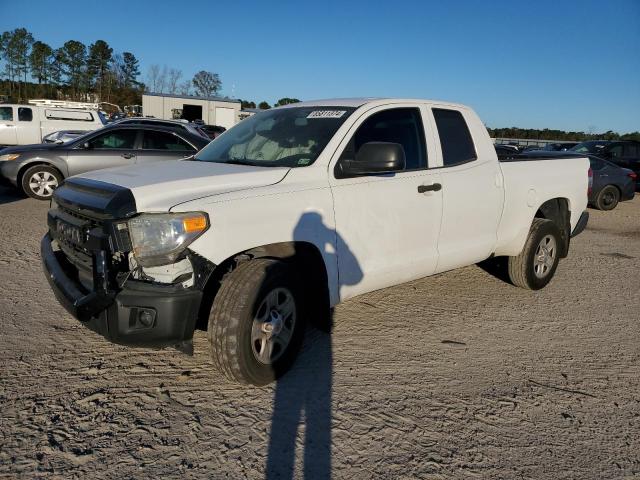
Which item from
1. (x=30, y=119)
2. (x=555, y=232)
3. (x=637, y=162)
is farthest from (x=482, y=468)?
(x=30, y=119)

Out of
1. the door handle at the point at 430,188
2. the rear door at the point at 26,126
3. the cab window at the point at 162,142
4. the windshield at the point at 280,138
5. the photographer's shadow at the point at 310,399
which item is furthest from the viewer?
the rear door at the point at 26,126

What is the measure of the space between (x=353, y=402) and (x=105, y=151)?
826 cm

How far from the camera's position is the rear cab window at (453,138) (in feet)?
14.6

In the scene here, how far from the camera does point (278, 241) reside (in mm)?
3180

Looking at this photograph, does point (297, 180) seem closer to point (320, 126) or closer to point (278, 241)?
point (278, 241)

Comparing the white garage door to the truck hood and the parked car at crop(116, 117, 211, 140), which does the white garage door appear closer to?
the parked car at crop(116, 117, 211, 140)

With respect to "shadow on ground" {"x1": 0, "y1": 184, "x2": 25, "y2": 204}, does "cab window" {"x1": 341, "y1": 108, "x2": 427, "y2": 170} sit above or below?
above

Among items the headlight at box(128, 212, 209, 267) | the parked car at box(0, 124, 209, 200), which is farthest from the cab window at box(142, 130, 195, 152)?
the headlight at box(128, 212, 209, 267)

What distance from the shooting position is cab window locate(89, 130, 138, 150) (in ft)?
→ 32.0

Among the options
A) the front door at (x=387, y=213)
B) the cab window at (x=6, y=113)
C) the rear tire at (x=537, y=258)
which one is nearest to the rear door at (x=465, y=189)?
the front door at (x=387, y=213)

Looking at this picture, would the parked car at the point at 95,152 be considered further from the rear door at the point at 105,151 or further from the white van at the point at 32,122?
the white van at the point at 32,122

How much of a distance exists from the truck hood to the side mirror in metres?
0.50

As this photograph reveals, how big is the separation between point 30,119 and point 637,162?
20.0 metres

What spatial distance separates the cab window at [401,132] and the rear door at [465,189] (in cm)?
20
